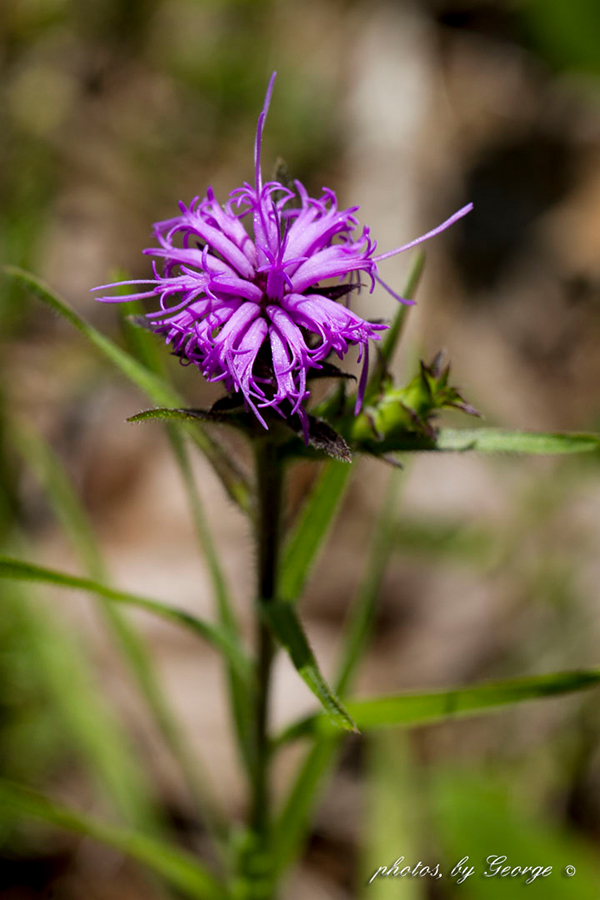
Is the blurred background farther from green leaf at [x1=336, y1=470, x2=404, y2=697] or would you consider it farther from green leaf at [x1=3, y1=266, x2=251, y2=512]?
green leaf at [x1=336, y1=470, x2=404, y2=697]

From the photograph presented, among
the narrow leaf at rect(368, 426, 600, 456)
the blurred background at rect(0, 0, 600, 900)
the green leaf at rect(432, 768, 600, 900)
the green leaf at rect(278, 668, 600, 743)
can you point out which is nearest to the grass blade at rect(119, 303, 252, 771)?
the blurred background at rect(0, 0, 600, 900)

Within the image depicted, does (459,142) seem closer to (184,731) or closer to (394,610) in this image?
(394,610)

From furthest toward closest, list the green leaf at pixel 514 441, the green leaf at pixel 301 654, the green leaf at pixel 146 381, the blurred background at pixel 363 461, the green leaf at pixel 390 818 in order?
the blurred background at pixel 363 461, the green leaf at pixel 390 818, the green leaf at pixel 146 381, the green leaf at pixel 514 441, the green leaf at pixel 301 654

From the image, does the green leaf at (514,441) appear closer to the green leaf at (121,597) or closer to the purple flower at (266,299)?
the purple flower at (266,299)

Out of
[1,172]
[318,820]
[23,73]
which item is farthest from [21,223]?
[318,820]

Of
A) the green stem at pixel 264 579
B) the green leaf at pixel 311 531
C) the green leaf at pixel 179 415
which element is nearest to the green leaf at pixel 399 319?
the green leaf at pixel 311 531

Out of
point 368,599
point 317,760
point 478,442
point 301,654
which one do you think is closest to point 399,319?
point 478,442

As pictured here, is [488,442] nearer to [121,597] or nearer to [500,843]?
[121,597]
